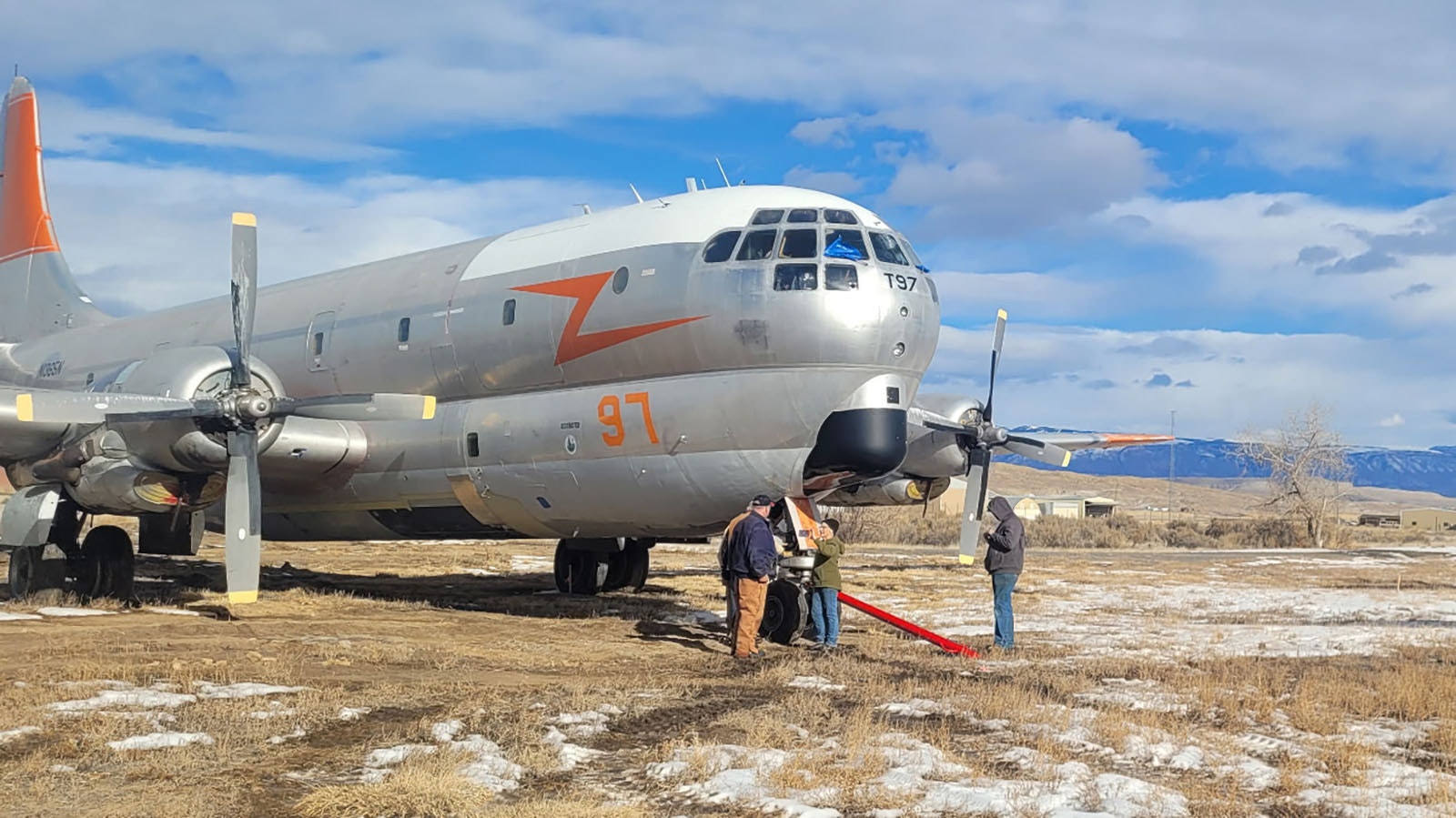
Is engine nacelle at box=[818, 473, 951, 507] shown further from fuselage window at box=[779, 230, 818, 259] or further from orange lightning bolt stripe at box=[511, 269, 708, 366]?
fuselage window at box=[779, 230, 818, 259]

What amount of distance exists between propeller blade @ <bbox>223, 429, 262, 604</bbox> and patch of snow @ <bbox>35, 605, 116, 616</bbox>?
246 cm

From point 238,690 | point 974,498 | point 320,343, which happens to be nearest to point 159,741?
point 238,690

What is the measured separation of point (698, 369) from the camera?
50.6 ft

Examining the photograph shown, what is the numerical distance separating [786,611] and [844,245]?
431 centimetres

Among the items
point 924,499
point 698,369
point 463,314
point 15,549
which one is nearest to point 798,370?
point 698,369

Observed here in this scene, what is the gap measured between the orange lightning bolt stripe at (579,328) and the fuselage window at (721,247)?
120cm

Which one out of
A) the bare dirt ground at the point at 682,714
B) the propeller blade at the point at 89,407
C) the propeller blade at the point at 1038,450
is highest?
the propeller blade at the point at 89,407

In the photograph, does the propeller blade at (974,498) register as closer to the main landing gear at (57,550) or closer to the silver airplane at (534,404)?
the silver airplane at (534,404)

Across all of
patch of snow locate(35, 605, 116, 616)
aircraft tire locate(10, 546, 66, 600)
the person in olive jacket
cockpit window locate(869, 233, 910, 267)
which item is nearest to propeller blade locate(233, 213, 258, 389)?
patch of snow locate(35, 605, 116, 616)

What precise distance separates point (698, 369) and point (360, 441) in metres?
5.63

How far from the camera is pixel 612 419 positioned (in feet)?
52.3

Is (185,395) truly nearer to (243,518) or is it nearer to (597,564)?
(243,518)

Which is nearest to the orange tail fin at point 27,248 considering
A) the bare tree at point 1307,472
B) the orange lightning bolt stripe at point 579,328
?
the orange lightning bolt stripe at point 579,328

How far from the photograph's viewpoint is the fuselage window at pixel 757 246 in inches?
597
